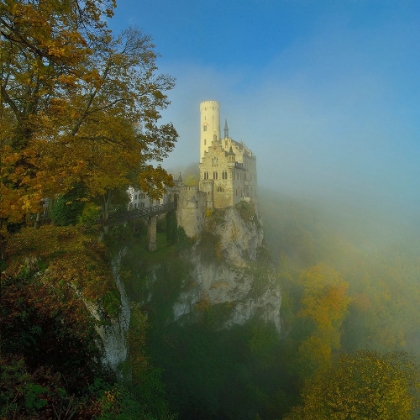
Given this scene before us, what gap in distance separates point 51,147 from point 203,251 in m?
25.5

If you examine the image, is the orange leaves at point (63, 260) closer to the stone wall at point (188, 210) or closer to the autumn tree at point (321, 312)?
the stone wall at point (188, 210)

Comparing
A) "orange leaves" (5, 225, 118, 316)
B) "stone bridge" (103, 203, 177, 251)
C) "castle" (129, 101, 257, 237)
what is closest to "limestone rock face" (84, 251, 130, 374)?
"orange leaves" (5, 225, 118, 316)

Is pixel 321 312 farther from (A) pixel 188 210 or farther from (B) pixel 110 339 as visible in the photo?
(B) pixel 110 339

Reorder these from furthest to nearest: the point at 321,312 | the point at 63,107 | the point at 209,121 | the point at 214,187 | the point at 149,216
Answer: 1. the point at 209,121
2. the point at 321,312
3. the point at 214,187
4. the point at 149,216
5. the point at 63,107

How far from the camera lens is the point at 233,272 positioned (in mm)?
34875

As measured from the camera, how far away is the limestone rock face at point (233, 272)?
107 feet

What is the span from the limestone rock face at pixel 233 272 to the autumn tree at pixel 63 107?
70.4ft

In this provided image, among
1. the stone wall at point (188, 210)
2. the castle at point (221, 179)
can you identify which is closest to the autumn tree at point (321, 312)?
the castle at point (221, 179)

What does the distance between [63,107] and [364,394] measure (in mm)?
19509

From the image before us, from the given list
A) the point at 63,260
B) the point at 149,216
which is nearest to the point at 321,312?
the point at 149,216

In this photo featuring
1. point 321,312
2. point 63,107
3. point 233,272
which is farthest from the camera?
point 321,312

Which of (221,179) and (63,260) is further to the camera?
(221,179)

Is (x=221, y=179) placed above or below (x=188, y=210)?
above

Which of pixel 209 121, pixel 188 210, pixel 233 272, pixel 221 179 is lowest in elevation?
pixel 233 272
